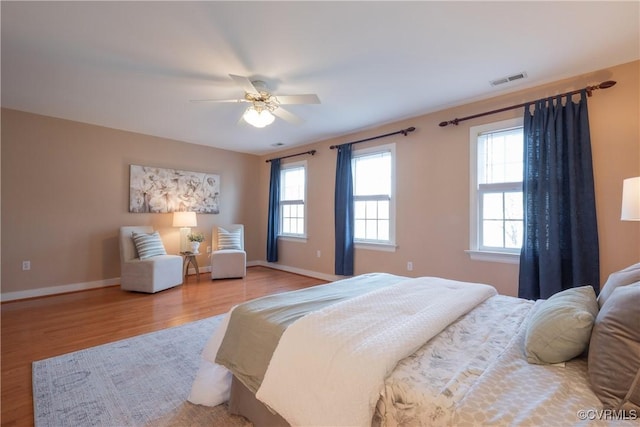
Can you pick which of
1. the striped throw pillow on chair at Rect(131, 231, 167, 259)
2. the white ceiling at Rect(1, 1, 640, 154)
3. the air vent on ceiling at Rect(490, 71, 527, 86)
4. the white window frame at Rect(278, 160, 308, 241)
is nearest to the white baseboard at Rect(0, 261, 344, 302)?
the white window frame at Rect(278, 160, 308, 241)

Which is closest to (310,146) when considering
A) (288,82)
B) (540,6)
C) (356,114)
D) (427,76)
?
(356,114)

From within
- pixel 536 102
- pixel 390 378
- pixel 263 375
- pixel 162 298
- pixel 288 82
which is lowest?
pixel 162 298

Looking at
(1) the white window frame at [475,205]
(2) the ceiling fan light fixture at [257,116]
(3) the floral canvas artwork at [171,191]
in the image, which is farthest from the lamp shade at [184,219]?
(1) the white window frame at [475,205]

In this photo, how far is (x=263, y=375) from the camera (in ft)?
4.28

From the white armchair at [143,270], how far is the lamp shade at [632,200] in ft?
16.3

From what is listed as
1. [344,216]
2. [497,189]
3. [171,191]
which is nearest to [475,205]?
[497,189]

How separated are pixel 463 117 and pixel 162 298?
4515mm

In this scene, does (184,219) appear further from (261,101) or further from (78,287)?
(261,101)

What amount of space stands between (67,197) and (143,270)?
158 centimetres

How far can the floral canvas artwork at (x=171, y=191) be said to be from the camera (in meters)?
4.77

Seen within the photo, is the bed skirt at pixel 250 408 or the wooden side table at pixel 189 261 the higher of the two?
the wooden side table at pixel 189 261

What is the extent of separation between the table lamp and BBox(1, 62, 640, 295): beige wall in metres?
0.17

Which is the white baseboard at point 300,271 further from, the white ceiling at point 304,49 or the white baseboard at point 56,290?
the white ceiling at point 304,49

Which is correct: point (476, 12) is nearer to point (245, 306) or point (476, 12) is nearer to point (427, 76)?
point (427, 76)
